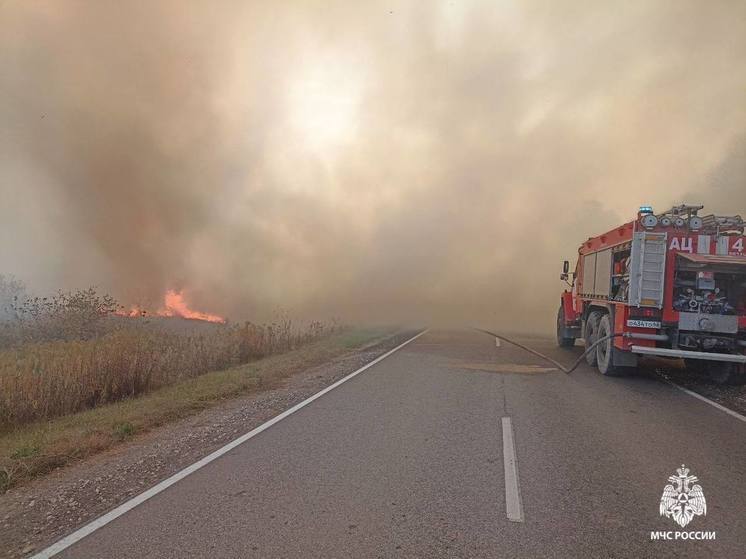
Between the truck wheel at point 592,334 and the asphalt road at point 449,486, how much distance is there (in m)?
3.76

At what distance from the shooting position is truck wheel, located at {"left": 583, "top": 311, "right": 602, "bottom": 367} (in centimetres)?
1119

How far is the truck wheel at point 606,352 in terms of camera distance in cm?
975

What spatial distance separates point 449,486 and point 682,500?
6.10ft

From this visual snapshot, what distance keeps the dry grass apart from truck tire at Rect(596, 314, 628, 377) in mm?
8135

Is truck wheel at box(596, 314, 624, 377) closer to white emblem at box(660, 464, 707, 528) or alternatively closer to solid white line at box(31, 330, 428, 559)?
white emblem at box(660, 464, 707, 528)

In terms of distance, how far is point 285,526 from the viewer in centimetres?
343

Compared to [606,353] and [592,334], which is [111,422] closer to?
[606,353]

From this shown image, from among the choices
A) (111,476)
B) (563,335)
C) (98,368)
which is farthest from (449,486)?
(563,335)

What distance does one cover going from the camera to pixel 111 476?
4.49m

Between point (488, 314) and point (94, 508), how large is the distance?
32.9 metres

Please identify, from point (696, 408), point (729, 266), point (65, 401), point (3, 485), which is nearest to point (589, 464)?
point (696, 408)

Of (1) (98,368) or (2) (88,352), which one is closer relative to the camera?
(1) (98,368)

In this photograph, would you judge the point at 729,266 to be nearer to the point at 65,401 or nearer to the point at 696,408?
the point at 696,408

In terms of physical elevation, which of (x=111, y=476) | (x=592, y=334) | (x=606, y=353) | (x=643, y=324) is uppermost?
(x=643, y=324)
